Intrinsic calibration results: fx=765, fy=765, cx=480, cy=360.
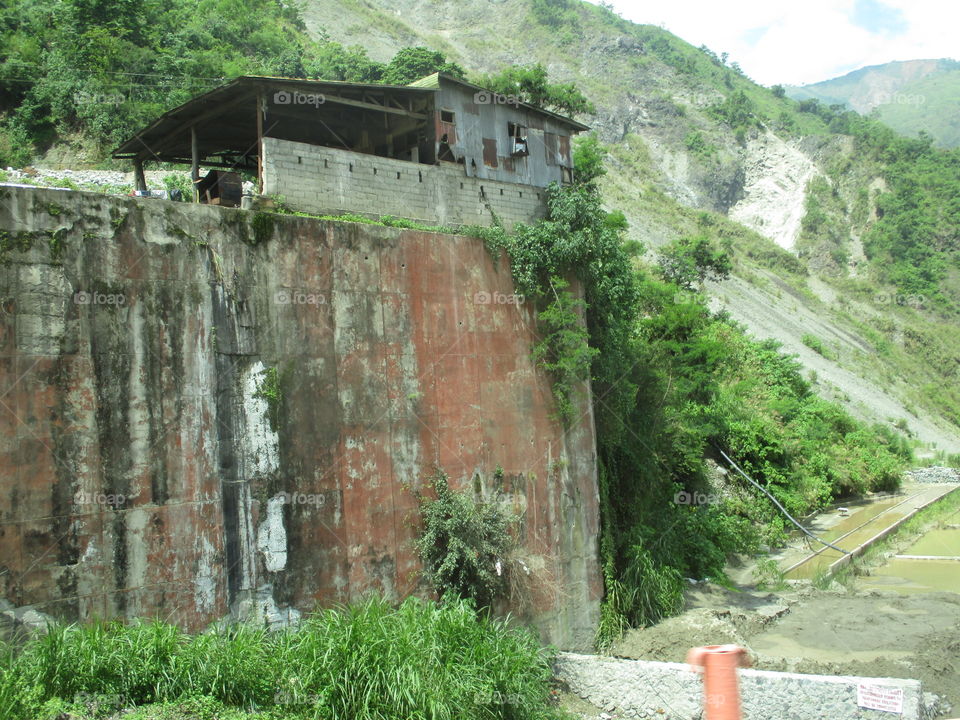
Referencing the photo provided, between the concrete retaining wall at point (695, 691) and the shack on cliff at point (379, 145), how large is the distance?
7.45 m

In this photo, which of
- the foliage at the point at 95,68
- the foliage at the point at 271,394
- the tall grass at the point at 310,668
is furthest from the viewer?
the foliage at the point at 95,68

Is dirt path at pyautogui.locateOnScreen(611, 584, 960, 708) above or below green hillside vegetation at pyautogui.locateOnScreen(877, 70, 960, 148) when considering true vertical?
below

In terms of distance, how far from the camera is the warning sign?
913cm

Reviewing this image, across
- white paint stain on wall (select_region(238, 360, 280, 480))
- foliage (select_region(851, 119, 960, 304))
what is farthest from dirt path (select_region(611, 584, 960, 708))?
foliage (select_region(851, 119, 960, 304))

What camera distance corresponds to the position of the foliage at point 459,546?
423 inches

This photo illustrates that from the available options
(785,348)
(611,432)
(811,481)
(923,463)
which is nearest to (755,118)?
(785,348)

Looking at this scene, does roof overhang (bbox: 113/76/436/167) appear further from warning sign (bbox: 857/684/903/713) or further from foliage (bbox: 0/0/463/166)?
foliage (bbox: 0/0/463/166)

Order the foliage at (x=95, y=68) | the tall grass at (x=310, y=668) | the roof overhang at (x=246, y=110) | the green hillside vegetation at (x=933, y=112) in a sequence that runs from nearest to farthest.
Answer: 1. the tall grass at (x=310, y=668)
2. the roof overhang at (x=246, y=110)
3. the foliage at (x=95, y=68)
4. the green hillside vegetation at (x=933, y=112)

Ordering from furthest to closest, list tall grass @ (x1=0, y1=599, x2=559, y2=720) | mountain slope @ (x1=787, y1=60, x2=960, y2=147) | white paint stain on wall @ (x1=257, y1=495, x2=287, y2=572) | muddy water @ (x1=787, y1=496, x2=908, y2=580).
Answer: mountain slope @ (x1=787, y1=60, x2=960, y2=147) < muddy water @ (x1=787, y1=496, x2=908, y2=580) < white paint stain on wall @ (x1=257, y1=495, x2=287, y2=572) < tall grass @ (x1=0, y1=599, x2=559, y2=720)

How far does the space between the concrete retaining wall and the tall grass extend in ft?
3.83

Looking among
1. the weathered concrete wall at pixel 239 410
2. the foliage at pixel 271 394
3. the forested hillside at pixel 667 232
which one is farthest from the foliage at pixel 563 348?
the foliage at pixel 271 394

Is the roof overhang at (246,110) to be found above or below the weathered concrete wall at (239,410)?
above

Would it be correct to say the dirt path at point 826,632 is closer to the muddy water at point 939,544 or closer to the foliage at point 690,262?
the muddy water at point 939,544

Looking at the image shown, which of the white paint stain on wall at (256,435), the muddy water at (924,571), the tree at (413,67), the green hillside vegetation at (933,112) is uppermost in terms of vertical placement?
the green hillside vegetation at (933,112)
